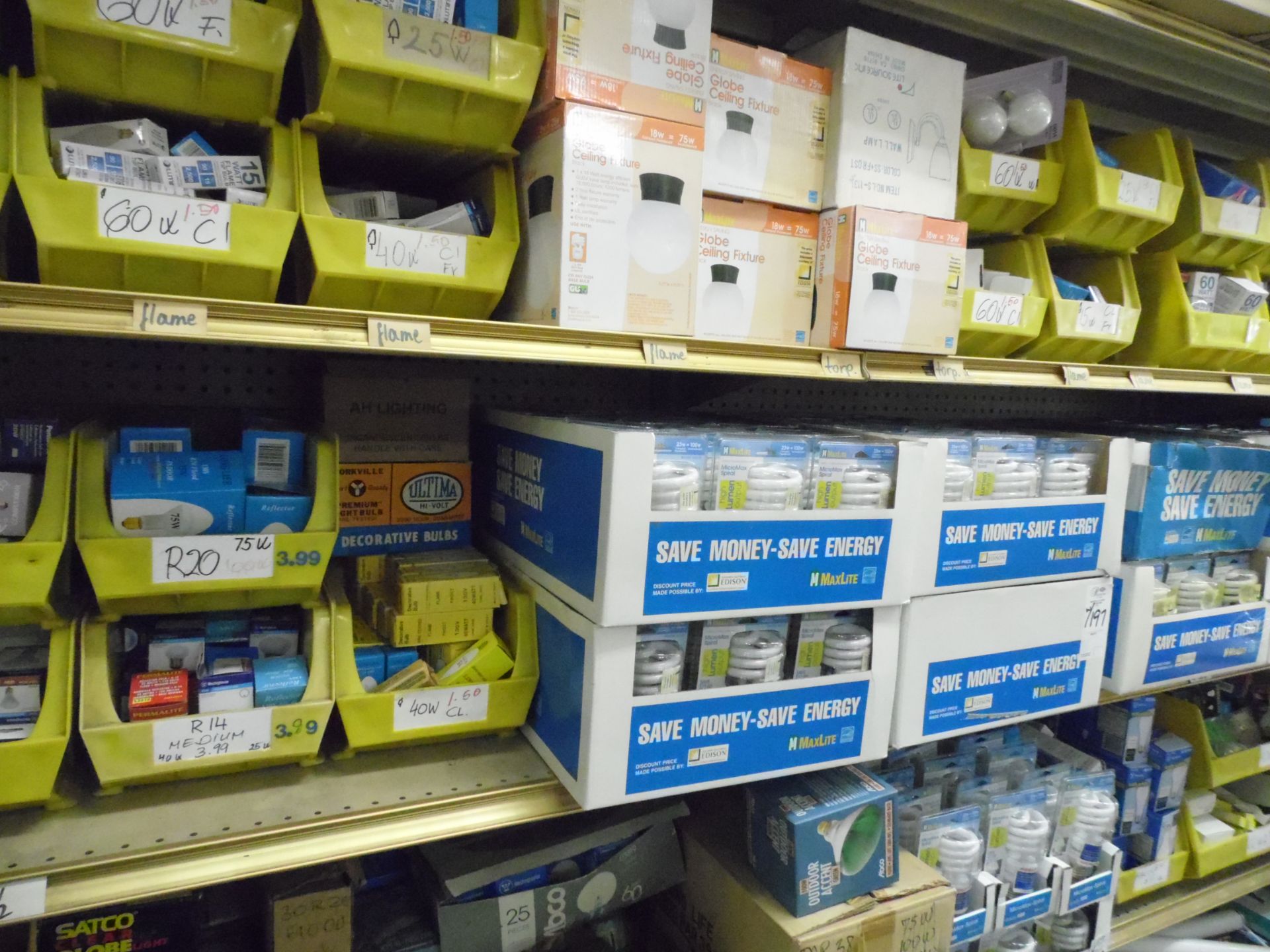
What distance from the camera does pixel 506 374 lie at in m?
1.66

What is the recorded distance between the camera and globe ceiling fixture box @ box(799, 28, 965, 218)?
131 cm

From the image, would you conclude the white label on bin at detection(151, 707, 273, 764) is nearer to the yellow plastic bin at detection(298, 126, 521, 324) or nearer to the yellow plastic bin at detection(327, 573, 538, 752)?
the yellow plastic bin at detection(327, 573, 538, 752)

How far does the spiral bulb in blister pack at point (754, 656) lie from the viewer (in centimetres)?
120

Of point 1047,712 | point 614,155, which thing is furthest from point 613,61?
point 1047,712

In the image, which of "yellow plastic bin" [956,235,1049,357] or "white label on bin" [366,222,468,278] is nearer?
"white label on bin" [366,222,468,278]


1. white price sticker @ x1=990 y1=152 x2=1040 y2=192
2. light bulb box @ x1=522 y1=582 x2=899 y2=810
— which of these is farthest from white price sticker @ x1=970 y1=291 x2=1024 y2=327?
light bulb box @ x1=522 y1=582 x2=899 y2=810

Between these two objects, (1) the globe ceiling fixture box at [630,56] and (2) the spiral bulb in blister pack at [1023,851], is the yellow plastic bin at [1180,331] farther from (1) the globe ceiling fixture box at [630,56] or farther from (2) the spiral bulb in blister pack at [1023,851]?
(1) the globe ceiling fixture box at [630,56]

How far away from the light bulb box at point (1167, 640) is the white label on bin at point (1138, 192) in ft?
2.51

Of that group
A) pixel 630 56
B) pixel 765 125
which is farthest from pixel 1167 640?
pixel 630 56

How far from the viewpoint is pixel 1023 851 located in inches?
61.1

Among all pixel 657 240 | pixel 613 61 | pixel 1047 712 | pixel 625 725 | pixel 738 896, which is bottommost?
pixel 738 896

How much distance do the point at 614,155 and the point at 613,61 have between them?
134mm

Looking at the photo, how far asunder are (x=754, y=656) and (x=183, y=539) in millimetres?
823

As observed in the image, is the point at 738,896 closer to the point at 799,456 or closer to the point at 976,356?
the point at 799,456
